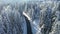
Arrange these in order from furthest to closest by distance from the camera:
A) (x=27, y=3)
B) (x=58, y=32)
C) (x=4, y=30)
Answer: (x=27, y=3)
(x=4, y=30)
(x=58, y=32)

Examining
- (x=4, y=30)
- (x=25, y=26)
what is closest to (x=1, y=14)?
(x=4, y=30)

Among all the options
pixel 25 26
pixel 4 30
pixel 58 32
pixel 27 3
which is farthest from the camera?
pixel 27 3

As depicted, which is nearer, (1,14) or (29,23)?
(1,14)

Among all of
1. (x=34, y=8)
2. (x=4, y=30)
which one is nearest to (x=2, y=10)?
(x=4, y=30)

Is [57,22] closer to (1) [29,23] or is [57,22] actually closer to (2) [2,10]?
(1) [29,23]

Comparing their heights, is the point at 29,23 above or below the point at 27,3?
below

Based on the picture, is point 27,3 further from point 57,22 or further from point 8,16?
point 57,22
